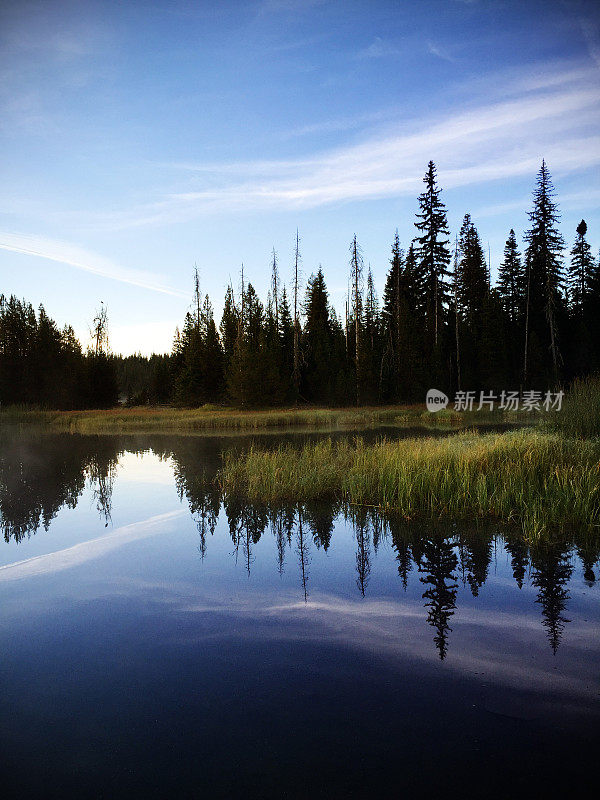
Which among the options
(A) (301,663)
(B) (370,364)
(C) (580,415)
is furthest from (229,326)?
(A) (301,663)

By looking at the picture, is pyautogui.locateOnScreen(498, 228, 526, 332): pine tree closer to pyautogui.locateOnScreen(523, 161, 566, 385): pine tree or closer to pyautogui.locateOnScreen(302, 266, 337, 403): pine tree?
pyautogui.locateOnScreen(523, 161, 566, 385): pine tree

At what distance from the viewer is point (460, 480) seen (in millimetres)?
10906

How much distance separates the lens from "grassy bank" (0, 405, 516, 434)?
3142cm

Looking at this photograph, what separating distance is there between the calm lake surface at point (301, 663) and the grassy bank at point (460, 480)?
0.80 metres

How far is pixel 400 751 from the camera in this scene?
3.68m

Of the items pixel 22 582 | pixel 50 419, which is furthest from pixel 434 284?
pixel 22 582

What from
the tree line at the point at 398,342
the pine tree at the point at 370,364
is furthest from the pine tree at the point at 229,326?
the pine tree at the point at 370,364

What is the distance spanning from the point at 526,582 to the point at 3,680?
5872mm

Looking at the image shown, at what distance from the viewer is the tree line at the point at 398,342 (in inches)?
1629

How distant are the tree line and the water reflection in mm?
26609

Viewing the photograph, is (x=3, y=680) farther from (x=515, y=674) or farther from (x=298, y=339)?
(x=298, y=339)

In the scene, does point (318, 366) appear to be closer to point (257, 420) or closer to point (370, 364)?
point (370, 364)

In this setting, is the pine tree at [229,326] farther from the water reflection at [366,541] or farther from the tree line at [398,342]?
the water reflection at [366,541]

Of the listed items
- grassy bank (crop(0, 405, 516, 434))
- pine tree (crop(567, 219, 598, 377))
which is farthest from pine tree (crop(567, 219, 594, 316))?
grassy bank (crop(0, 405, 516, 434))
